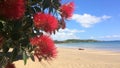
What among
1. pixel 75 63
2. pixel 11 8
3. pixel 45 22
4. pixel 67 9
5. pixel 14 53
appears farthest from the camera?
pixel 75 63

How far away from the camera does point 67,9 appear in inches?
78.6

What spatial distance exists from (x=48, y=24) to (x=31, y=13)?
1.23 ft

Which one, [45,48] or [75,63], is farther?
[75,63]

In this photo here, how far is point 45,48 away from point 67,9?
19.4 inches

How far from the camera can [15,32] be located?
1.80m

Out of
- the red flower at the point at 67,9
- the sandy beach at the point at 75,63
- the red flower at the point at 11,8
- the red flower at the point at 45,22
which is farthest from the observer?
the sandy beach at the point at 75,63

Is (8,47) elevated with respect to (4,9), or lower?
lower

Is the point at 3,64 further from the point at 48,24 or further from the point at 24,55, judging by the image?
the point at 48,24

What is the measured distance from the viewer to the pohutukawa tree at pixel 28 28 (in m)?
1.56

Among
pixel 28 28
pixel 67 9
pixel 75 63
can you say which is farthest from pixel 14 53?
pixel 75 63

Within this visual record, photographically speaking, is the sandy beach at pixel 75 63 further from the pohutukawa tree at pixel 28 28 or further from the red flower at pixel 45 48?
the red flower at pixel 45 48

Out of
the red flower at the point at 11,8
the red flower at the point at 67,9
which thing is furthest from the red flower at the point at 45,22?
the red flower at the point at 67,9

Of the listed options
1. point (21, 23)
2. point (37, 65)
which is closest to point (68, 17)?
point (21, 23)

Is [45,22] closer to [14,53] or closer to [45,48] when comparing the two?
[45,48]
